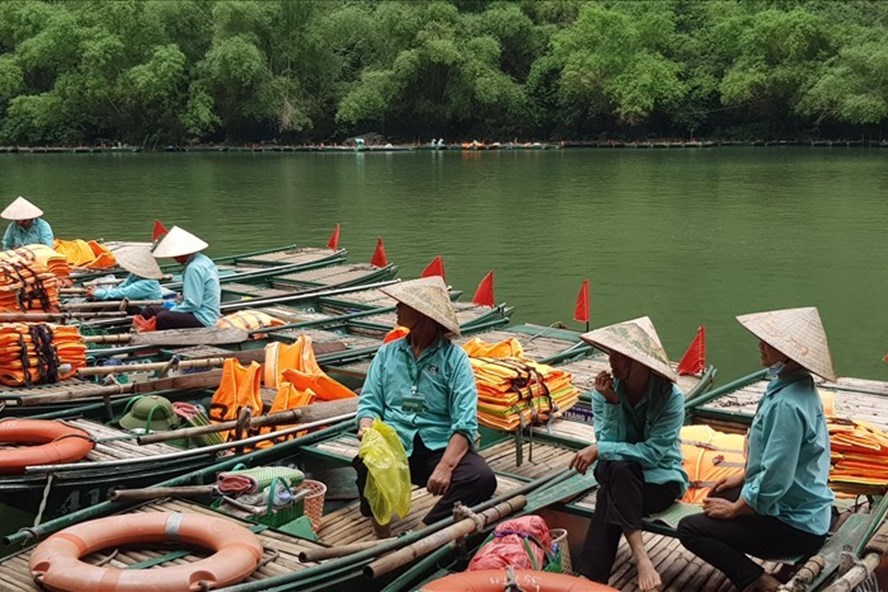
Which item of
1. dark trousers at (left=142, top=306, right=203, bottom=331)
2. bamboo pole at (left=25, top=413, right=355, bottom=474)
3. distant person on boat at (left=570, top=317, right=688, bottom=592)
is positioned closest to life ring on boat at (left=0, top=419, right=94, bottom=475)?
bamboo pole at (left=25, top=413, right=355, bottom=474)

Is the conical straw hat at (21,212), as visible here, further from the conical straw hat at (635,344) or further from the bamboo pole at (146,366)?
the conical straw hat at (635,344)

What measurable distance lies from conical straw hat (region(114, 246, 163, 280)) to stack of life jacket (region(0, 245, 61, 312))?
1.01 metres

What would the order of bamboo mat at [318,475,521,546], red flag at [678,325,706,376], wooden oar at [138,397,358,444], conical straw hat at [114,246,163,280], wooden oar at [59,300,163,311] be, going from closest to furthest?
bamboo mat at [318,475,521,546], wooden oar at [138,397,358,444], red flag at [678,325,706,376], wooden oar at [59,300,163,311], conical straw hat at [114,246,163,280]

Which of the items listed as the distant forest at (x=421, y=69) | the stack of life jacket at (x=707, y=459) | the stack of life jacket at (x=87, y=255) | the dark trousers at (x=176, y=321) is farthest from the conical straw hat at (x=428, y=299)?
the distant forest at (x=421, y=69)

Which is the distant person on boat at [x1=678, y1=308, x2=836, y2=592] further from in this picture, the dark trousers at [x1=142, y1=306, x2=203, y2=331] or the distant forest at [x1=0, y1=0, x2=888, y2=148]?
the distant forest at [x1=0, y1=0, x2=888, y2=148]

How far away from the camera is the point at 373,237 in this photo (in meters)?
20.7

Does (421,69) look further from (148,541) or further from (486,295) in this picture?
(148,541)

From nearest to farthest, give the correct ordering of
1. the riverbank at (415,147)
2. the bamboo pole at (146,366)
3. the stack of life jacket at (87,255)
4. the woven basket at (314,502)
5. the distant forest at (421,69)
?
the woven basket at (314,502)
the bamboo pole at (146,366)
the stack of life jacket at (87,255)
the distant forest at (421,69)
the riverbank at (415,147)

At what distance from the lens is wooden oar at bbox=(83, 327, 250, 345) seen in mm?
8406

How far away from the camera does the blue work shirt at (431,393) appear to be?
477 cm

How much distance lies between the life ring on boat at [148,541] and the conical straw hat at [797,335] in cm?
244

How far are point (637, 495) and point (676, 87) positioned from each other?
45.2 meters

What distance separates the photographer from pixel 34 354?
7082 millimetres

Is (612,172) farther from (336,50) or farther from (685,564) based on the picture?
(685,564)
